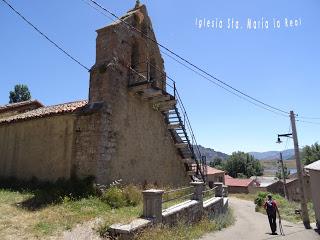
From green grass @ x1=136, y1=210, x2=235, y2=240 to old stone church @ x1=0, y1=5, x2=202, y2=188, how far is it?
4.00m

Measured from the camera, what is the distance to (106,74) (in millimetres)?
14547

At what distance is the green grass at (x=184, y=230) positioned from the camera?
887 cm

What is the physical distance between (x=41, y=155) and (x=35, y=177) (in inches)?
39.8

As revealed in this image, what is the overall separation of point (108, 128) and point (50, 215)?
4.78 meters

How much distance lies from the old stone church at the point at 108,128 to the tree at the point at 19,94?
2274 cm

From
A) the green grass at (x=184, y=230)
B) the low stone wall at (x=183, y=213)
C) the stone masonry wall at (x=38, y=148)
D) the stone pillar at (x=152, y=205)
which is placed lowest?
the green grass at (x=184, y=230)

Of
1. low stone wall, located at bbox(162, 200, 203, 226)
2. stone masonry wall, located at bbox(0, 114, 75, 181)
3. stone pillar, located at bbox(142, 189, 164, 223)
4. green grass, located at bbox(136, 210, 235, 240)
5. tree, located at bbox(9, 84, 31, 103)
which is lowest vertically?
green grass, located at bbox(136, 210, 235, 240)

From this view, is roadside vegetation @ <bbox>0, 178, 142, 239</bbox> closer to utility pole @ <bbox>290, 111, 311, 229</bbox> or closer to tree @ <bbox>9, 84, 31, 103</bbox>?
utility pole @ <bbox>290, 111, 311, 229</bbox>

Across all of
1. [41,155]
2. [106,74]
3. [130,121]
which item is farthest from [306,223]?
[41,155]

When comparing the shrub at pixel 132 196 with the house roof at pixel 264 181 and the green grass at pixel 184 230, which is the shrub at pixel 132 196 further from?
the house roof at pixel 264 181


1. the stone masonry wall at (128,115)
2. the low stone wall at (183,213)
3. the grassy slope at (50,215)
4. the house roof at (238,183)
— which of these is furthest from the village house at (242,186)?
the grassy slope at (50,215)

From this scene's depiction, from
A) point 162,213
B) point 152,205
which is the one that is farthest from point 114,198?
point 152,205

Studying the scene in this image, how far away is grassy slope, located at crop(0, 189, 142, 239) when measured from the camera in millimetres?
8891

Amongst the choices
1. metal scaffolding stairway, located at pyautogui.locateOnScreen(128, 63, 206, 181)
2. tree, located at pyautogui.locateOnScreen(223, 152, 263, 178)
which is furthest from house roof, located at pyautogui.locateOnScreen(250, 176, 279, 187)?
metal scaffolding stairway, located at pyautogui.locateOnScreen(128, 63, 206, 181)
